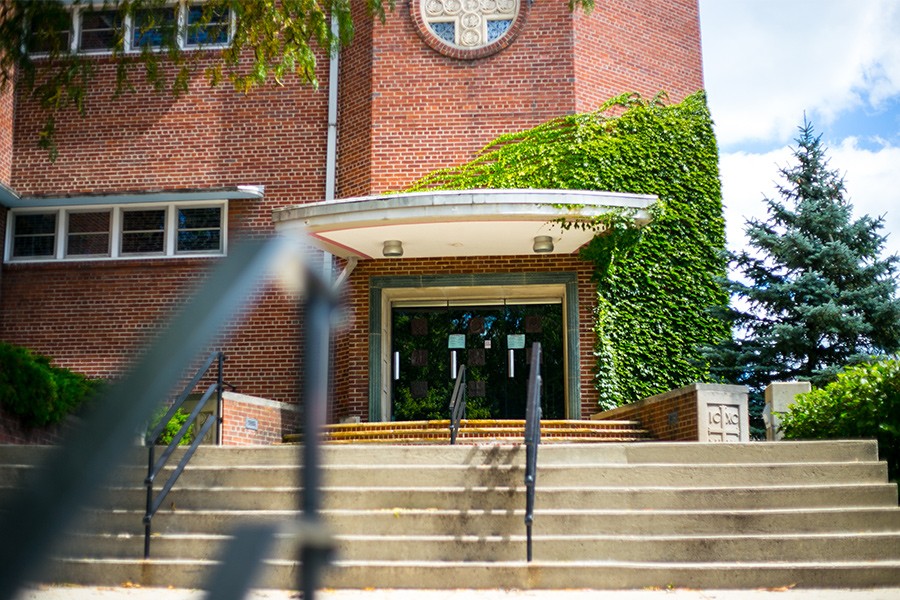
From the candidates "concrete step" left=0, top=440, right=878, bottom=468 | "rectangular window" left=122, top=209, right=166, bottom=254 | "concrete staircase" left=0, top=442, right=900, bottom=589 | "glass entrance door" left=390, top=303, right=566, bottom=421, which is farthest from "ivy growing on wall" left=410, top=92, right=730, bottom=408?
"concrete staircase" left=0, top=442, right=900, bottom=589

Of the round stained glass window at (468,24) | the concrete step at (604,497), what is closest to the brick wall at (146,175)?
the round stained glass window at (468,24)

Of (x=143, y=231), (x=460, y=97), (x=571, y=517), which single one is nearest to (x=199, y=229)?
(x=143, y=231)

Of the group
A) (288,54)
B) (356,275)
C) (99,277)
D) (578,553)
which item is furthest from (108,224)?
(578,553)

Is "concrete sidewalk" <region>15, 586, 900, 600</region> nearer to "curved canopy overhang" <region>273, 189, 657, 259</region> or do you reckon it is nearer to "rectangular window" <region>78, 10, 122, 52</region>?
"curved canopy overhang" <region>273, 189, 657, 259</region>

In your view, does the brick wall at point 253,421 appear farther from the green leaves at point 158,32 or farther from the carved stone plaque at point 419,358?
the green leaves at point 158,32

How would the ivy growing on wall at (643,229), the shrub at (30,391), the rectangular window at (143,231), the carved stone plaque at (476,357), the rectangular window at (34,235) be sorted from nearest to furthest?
the shrub at (30,391) → the ivy growing on wall at (643,229) → the carved stone plaque at (476,357) → the rectangular window at (143,231) → the rectangular window at (34,235)

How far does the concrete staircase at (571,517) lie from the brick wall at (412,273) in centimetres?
609

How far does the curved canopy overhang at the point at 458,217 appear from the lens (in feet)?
43.7

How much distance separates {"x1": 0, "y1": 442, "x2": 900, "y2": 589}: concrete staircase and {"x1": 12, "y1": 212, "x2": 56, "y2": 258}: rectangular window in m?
9.75

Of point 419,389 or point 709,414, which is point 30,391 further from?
point 709,414

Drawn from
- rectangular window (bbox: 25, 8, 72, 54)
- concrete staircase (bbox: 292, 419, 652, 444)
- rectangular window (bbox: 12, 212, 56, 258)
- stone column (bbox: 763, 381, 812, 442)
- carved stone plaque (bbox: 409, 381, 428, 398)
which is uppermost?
rectangular window (bbox: 25, 8, 72, 54)

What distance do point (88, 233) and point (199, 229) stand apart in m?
2.01

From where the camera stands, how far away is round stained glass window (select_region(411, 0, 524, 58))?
16.2 meters

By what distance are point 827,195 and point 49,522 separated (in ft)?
53.8
